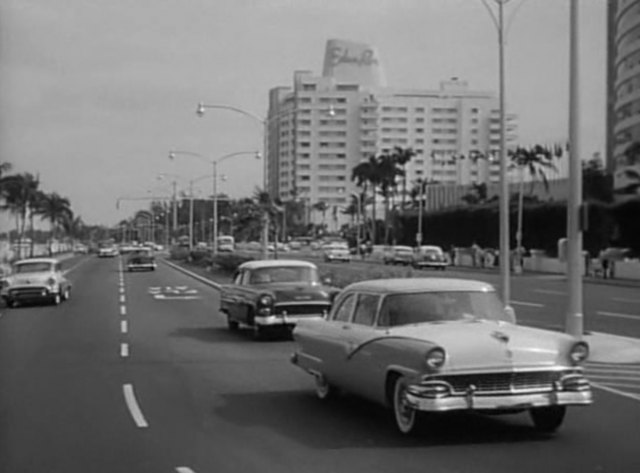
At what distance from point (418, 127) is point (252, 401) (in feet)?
226

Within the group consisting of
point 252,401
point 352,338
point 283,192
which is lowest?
point 252,401

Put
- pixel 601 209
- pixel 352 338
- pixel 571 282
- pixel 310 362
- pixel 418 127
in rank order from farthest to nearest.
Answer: pixel 418 127, pixel 601 209, pixel 571 282, pixel 310 362, pixel 352 338

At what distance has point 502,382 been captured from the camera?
1027 centimetres

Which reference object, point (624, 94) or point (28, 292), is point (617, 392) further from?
point (624, 94)

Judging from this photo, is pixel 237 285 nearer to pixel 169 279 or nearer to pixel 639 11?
pixel 639 11

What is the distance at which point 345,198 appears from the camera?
126m

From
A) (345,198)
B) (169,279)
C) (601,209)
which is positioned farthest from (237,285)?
(345,198)

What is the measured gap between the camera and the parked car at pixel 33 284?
33250 millimetres

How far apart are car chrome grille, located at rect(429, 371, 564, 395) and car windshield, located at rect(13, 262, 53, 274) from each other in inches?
1027

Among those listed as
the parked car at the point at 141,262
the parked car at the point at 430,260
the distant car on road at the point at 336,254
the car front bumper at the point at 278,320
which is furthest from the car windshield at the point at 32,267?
the distant car on road at the point at 336,254

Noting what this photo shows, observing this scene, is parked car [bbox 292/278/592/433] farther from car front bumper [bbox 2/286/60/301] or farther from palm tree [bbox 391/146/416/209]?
palm tree [bbox 391/146/416/209]

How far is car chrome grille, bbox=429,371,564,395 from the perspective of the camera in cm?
1019

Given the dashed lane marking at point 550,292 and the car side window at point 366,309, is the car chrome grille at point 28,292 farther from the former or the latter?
the car side window at point 366,309

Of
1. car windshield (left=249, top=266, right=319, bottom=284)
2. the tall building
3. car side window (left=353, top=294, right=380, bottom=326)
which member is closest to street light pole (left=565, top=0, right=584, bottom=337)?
car windshield (left=249, top=266, right=319, bottom=284)
